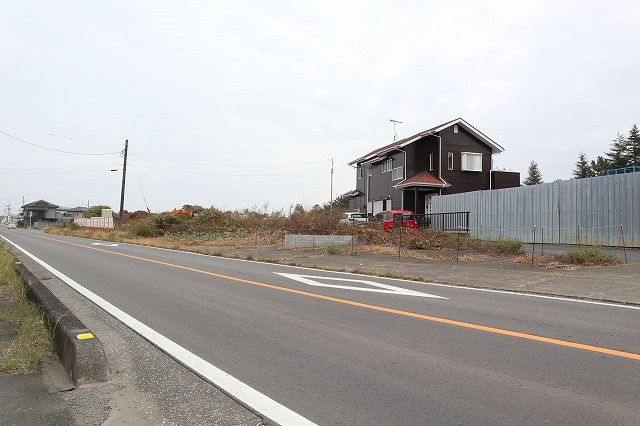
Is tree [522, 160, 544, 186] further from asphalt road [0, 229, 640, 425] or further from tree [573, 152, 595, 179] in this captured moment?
asphalt road [0, 229, 640, 425]

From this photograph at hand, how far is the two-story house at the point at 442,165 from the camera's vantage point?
33688 millimetres

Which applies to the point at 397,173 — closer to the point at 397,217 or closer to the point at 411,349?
the point at 397,217

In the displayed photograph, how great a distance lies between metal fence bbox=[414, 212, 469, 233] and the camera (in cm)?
2506

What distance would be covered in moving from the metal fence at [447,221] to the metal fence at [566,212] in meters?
0.48

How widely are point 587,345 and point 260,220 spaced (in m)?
32.5

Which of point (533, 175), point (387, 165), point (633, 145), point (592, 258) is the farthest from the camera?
point (533, 175)

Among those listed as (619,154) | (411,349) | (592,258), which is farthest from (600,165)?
(411,349)

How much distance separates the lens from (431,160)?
3428 centimetres

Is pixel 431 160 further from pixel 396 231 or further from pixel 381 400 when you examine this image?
pixel 381 400

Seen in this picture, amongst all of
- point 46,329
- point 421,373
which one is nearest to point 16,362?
point 46,329

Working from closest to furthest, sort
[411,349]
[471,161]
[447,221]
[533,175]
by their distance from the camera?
[411,349] → [447,221] → [471,161] → [533,175]

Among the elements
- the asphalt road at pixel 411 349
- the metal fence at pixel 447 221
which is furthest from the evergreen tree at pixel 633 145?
the asphalt road at pixel 411 349

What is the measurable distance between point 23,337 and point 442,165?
3177 centimetres

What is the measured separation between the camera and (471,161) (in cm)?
3441
